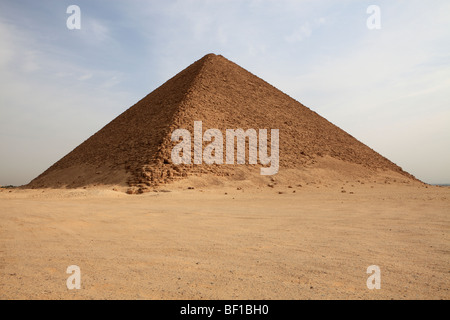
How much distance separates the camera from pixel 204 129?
75.4 ft

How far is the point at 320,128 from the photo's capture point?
109 feet

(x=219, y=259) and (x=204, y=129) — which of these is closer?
(x=219, y=259)

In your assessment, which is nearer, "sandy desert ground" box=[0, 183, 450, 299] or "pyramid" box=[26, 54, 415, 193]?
"sandy desert ground" box=[0, 183, 450, 299]

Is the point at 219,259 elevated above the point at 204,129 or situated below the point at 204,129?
below

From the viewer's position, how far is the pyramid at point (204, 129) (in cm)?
1894

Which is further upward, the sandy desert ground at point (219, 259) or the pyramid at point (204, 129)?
the pyramid at point (204, 129)

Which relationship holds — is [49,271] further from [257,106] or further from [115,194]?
[257,106]

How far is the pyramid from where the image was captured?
62.1ft

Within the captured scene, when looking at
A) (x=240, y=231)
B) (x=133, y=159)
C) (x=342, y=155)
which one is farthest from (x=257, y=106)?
(x=240, y=231)

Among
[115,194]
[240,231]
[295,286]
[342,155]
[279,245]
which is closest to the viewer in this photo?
[295,286]

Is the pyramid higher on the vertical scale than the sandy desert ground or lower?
higher

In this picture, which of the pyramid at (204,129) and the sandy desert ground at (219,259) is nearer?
the sandy desert ground at (219,259)
